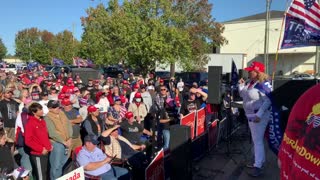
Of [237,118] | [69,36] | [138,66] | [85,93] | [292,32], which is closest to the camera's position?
[292,32]

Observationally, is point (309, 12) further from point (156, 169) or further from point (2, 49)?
point (2, 49)

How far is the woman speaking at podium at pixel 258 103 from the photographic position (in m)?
5.82

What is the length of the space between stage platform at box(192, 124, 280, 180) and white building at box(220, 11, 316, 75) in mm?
43086

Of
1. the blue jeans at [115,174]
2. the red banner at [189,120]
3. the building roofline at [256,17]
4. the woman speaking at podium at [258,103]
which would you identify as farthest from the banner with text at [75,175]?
the building roofline at [256,17]

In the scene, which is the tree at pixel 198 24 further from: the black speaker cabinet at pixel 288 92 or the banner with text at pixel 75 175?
the banner with text at pixel 75 175

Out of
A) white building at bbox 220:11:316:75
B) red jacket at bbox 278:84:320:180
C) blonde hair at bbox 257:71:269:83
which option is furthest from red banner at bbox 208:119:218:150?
white building at bbox 220:11:316:75

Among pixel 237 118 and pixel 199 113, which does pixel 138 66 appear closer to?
pixel 237 118

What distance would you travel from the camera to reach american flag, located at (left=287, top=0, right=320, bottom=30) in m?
6.21

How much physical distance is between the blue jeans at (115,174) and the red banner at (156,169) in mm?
607

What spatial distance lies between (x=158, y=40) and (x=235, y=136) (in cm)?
1220

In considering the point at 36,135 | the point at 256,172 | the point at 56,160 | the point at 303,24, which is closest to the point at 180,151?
the point at 256,172

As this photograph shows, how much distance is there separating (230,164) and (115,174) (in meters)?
2.64

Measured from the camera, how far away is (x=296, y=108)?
159 centimetres

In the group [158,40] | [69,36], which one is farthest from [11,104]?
[69,36]
